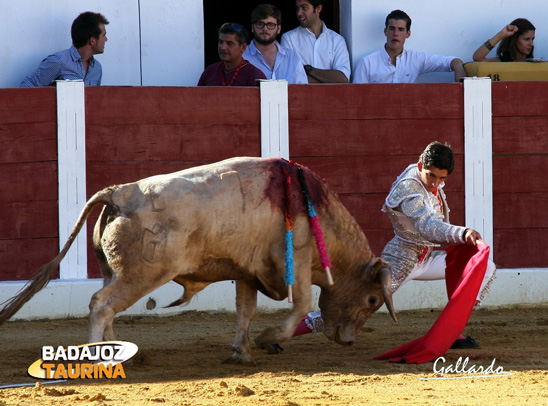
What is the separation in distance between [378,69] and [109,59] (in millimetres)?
1949

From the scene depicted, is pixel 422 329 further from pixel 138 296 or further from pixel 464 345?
pixel 138 296

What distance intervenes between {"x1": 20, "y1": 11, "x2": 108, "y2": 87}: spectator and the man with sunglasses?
775 mm

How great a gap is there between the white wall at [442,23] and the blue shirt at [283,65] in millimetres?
561

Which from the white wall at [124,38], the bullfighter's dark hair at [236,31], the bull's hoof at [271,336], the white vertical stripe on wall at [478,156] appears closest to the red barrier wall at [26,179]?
the white wall at [124,38]

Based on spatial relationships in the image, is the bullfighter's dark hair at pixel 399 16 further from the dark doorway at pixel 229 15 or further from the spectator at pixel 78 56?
the dark doorway at pixel 229 15

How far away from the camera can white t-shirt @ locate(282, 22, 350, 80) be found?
23.0 ft

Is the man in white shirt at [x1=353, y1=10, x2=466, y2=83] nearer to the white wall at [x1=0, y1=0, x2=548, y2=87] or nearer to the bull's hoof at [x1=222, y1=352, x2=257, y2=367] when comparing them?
the white wall at [x1=0, y1=0, x2=548, y2=87]

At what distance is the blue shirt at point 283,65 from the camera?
6.77 metres

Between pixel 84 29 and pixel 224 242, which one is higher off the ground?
pixel 84 29

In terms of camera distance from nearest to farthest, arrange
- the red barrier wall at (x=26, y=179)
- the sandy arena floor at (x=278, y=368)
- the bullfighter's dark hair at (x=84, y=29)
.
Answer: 1. the sandy arena floor at (x=278, y=368)
2. the red barrier wall at (x=26, y=179)
3. the bullfighter's dark hair at (x=84, y=29)

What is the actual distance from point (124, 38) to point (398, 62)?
200 cm

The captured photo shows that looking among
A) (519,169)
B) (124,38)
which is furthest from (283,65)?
(519,169)

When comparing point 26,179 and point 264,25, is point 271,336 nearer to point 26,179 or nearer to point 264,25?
point 26,179

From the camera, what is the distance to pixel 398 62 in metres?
6.98
